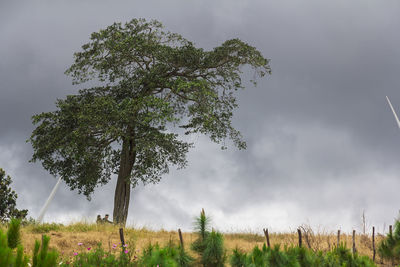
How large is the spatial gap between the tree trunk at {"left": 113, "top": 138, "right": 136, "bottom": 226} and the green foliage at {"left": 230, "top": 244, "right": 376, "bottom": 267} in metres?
14.0

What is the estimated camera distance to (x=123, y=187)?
19.6 metres

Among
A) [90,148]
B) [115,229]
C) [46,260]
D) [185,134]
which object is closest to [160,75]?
[185,134]

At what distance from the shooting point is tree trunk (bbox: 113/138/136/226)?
1937cm

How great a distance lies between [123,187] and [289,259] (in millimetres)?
15054

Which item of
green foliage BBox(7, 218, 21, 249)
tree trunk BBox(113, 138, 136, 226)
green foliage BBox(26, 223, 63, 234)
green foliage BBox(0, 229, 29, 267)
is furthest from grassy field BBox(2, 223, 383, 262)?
green foliage BBox(0, 229, 29, 267)

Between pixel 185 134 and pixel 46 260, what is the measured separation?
18775 mm

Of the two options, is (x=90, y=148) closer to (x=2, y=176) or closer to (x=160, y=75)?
(x=160, y=75)

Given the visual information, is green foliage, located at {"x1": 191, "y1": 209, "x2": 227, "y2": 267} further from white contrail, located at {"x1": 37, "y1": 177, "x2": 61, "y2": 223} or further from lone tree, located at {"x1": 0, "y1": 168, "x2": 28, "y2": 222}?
lone tree, located at {"x1": 0, "y1": 168, "x2": 28, "y2": 222}

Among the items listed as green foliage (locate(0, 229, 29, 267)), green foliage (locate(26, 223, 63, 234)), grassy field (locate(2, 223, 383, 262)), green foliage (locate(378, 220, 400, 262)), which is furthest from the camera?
green foliage (locate(26, 223, 63, 234))

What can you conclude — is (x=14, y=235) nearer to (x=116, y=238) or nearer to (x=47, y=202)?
(x=116, y=238)

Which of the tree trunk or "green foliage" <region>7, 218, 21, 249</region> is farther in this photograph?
the tree trunk

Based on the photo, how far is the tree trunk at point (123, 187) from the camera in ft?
63.5

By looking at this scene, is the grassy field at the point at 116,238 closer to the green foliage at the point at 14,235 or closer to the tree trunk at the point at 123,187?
the tree trunk at the point at 123,187

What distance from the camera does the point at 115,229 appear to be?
1544 centimetres
